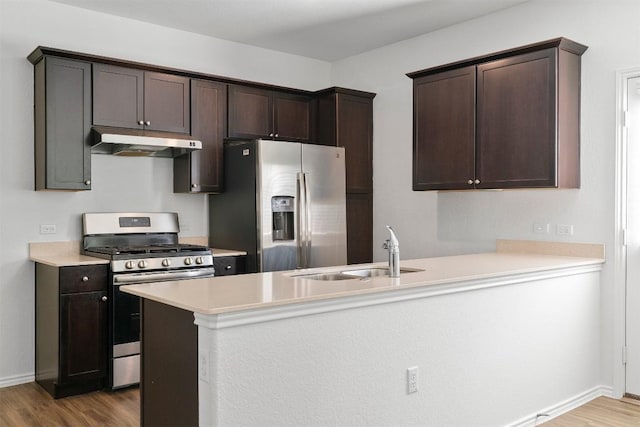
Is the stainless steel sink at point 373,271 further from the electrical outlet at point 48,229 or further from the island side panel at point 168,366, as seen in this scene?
the electrical outlet at point 48,229

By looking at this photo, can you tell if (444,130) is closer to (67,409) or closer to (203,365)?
(203,365)

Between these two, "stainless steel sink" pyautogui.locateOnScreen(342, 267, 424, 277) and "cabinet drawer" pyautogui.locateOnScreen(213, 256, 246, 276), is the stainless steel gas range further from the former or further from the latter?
"stainless steel sink" pyautogui.locateOnScreen(342, 267, 424, 277)

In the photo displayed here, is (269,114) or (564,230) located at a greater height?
(269,114)

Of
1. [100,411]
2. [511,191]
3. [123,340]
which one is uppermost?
[511,191]

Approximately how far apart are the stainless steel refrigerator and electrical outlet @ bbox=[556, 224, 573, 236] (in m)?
1.80

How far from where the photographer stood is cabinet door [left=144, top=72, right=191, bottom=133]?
4348 mm

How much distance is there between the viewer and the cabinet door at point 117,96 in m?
4.09

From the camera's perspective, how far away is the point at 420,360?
269 cm

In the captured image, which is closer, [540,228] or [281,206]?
[540,228]

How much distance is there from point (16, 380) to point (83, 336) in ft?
2.52

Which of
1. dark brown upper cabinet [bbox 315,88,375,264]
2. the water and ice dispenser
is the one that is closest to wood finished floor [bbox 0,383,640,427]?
the water and ice dispenser

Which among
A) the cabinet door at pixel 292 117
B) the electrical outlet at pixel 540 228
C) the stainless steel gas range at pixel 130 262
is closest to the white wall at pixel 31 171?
the stainless steel gas range at pixel 130 262

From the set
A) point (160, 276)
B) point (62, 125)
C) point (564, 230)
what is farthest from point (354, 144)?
point (62, 125)

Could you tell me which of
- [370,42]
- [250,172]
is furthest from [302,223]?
[370,42]
